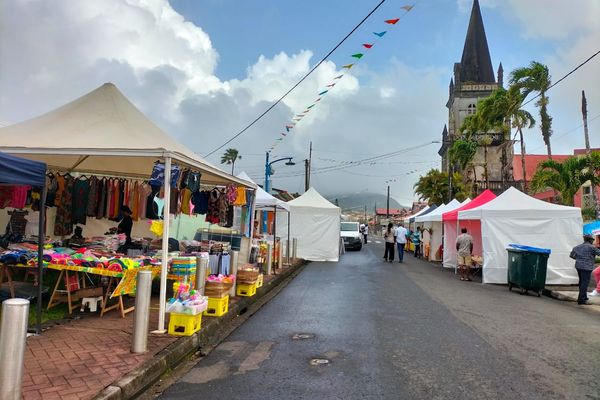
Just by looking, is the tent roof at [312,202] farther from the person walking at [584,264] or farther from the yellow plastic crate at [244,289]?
the yellow plastic crate at [244,289]

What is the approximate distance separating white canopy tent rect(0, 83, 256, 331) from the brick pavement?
76cm

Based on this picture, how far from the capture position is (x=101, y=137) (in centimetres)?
771

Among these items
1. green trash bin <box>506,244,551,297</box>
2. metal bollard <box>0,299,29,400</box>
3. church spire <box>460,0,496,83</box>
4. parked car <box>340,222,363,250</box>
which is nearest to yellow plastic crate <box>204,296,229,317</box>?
metal bollard <box>0,299,29,400</box>

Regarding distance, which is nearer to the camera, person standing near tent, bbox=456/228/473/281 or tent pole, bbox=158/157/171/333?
tent pole, bbox=158/157/171/333

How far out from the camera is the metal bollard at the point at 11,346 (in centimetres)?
366

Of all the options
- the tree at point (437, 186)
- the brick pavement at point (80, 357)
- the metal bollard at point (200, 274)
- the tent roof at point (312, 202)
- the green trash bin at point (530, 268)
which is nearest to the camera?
the brick pavement at point (80, 357)

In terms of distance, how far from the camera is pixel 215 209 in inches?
456

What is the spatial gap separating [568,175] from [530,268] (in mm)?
8810

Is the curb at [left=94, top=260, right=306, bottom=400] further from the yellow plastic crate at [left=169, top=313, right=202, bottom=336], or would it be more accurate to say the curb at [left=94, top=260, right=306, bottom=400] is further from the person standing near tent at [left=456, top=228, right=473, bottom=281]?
the person standing near tent at [left=456, top=228, right=473, bottom=281]

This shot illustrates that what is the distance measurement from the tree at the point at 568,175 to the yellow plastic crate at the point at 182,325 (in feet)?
59.1

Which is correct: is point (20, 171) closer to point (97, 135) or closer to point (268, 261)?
point (97, 135)

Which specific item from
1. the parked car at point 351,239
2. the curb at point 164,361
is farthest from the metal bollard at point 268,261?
the parked car at point 351,239

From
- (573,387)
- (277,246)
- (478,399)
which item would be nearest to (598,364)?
(573,387)

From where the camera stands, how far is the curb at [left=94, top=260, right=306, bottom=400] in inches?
175
